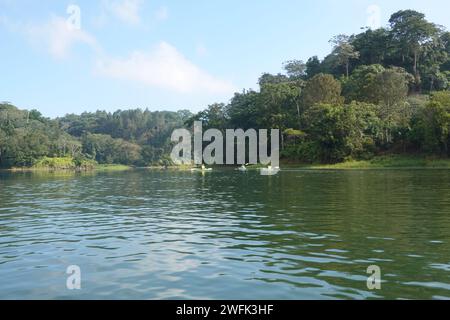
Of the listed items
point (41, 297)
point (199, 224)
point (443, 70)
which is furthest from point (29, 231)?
point (443, 70)

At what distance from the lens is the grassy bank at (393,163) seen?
83.6 meters

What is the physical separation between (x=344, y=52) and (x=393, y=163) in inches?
2338

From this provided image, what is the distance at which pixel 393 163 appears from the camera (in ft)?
288

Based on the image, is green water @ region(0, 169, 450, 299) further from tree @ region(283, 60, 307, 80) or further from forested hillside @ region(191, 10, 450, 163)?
tree @ region(283, 60, 307, 80)

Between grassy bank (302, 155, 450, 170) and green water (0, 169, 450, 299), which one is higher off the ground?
grassy bank (302, 155, 450, 170)

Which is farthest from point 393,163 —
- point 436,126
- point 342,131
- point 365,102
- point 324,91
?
point 324,91

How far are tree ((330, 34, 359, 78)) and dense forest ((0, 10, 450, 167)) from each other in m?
0.31

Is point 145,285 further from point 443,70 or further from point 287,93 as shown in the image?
point 443,70

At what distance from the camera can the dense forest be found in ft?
306

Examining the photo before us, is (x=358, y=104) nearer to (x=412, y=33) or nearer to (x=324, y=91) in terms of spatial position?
(x=324, y=91)

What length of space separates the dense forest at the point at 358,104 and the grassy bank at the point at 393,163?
7.72 feet

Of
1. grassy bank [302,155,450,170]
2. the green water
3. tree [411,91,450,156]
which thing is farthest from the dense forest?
the green water

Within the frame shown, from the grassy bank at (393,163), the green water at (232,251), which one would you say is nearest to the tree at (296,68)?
the grassy bank at (393,163)

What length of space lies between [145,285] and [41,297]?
2414 millimetres
